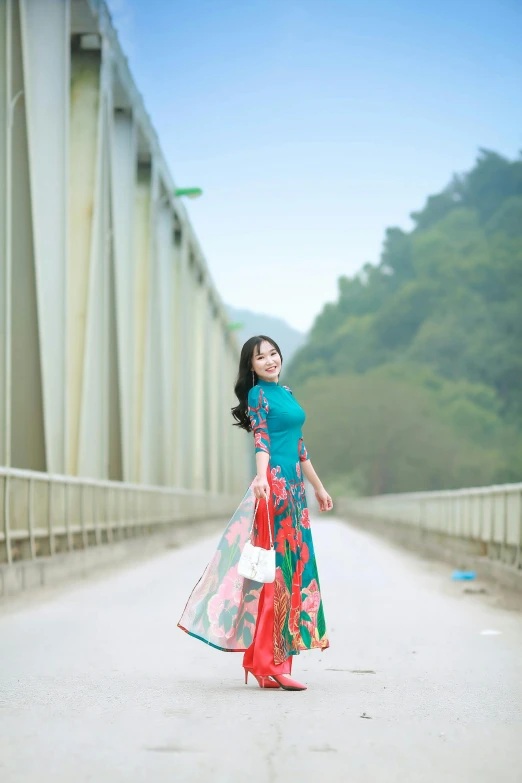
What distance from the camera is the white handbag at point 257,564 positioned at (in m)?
4.97

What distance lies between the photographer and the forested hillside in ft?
219

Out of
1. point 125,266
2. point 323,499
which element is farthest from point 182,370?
point 323,499

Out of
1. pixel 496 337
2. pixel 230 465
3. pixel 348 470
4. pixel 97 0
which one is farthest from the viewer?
pixel 496 337

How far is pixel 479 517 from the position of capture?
12977 mm

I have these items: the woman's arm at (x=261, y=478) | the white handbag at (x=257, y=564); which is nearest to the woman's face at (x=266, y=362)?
the woman's arm at (x=261, y=478)

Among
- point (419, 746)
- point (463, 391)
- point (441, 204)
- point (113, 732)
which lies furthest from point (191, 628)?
point (441, 204)

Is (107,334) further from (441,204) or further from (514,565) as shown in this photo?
(441,204)

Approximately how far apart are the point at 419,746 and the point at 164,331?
2126 centimetres

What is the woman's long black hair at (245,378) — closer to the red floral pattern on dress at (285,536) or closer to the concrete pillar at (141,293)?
the red floral pattern on dress at (285,536)

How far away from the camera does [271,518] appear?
205 inches

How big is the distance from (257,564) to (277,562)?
0.20m

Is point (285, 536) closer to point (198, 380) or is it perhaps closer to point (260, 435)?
point (260, 435)

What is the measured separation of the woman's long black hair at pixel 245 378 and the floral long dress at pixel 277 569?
8 cm

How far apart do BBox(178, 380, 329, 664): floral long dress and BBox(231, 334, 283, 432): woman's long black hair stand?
8 cm
